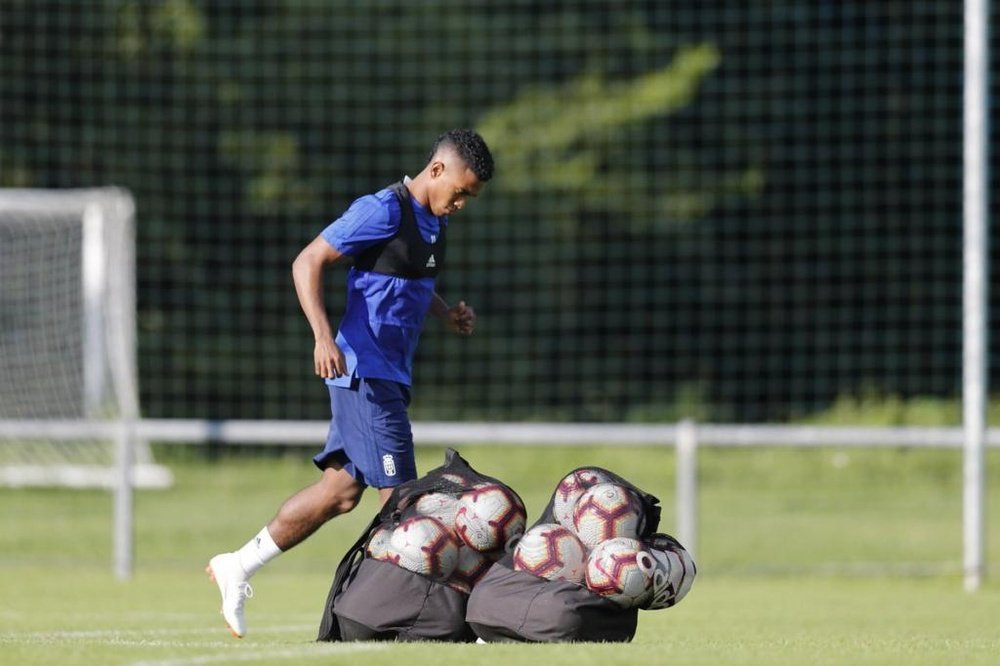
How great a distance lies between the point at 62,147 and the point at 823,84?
9252 millimetres

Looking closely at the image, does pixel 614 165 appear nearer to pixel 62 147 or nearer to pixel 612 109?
pixel 612 109

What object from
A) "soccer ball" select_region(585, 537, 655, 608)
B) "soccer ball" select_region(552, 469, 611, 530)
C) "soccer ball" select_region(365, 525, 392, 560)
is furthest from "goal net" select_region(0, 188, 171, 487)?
"soccer ball" select_region(585, 537, 655, 608)

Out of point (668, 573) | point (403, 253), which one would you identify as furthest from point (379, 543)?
point (403, 253)

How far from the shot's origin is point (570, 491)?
6504 millimetres

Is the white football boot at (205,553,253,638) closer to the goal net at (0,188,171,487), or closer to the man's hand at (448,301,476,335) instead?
the man's hand at (448,301,476,335)

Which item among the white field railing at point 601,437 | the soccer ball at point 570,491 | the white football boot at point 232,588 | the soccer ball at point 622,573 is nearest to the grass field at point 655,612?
the white football boot at point 232,588

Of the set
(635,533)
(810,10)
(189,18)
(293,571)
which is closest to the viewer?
(635,533)

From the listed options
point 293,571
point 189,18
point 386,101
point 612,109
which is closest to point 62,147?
point 189,18

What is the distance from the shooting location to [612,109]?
2311cm

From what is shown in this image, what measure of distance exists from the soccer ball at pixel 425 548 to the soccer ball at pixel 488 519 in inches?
2.5

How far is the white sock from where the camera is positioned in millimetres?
7234

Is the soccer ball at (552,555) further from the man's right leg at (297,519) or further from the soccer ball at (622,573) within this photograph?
the man's right leg at (297,519)

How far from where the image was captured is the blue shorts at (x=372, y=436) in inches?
284

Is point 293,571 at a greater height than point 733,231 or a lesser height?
lesser
